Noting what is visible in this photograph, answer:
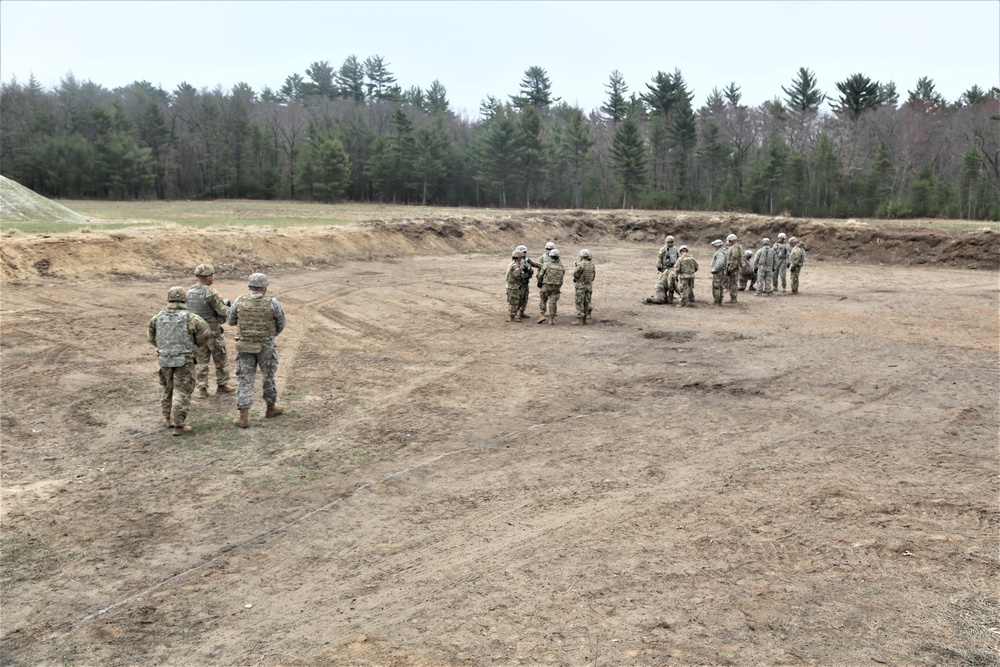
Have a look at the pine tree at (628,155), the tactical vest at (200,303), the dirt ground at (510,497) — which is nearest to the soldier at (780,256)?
the dirt ground at (510,497)

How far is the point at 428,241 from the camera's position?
3569 cm

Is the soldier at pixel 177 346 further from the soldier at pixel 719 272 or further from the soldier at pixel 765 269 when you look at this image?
the soldier at pixel 765 269

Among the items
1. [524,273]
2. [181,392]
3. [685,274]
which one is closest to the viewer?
[181,392]

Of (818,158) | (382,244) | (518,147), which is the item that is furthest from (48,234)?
(818,158)

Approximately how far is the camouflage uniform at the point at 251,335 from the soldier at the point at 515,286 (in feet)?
28.3

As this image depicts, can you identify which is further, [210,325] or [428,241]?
[428,241]

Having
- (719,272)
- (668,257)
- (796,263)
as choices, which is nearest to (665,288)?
(668,257)

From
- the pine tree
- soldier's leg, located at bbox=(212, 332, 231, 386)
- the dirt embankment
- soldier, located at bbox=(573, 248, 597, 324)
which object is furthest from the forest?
soldier's leg, located at bbox=(212, 332, 231, 386)

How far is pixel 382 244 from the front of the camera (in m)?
33.2

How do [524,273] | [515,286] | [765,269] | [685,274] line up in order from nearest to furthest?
[524,273] → [515,286] → [685,274] → [765,269]

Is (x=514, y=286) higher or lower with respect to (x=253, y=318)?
higher

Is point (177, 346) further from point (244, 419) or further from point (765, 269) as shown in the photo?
point (765, 269)

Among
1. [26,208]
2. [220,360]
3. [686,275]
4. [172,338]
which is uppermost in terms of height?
[26,208]

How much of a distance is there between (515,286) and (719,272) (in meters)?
6.63
